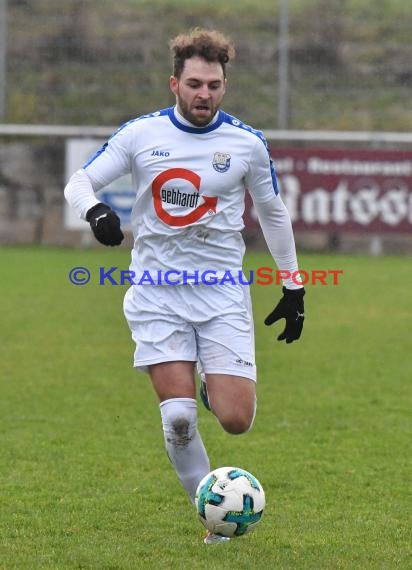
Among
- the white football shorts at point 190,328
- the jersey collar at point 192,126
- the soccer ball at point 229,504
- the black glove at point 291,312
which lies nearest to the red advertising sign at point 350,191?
the black glove at point 291,312

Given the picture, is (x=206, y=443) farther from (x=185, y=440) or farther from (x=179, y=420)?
(x=179, y=420)

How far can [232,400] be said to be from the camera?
489 cm

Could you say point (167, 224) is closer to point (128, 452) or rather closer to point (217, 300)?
point (217, 300)

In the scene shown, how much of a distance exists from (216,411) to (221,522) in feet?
1.56

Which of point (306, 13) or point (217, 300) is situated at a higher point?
point (306, 13)

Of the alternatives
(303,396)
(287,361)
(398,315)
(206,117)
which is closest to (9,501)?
(206,117)

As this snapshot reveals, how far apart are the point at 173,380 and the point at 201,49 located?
1372 millimetres

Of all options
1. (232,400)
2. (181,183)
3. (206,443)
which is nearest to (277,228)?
(181,183)

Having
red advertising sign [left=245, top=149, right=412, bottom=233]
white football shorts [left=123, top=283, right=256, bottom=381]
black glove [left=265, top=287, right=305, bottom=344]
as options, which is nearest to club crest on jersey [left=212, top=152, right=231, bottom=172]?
white football shorts [left=123, top=283, right=256, bottom=381]

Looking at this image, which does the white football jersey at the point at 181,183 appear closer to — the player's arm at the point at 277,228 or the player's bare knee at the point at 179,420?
the player's arm at the point at 277,228

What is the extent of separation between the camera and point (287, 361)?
33.2 ft

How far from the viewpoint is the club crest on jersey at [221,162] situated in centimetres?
498

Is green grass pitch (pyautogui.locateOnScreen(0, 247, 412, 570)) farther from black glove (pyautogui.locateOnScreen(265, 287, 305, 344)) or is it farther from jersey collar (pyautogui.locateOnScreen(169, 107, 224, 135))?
jersey collar (pyautogui.locateOnScreen(169, 107, 224, 135))

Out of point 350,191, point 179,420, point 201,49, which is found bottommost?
point 179,420
